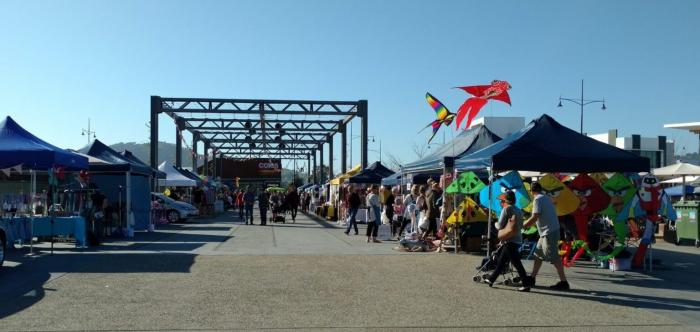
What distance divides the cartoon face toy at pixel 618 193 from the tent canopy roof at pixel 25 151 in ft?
38.3

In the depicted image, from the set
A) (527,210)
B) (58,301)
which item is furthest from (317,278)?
(527,210)

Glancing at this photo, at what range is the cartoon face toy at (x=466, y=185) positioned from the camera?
50.5ft

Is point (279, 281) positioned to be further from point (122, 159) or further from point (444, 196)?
point (122, 159)

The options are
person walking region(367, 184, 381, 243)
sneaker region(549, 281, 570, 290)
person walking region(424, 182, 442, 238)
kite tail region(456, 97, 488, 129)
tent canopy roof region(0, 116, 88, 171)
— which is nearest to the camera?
sneaker region(549, 281, 570, 290)

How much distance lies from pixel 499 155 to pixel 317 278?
408 cm

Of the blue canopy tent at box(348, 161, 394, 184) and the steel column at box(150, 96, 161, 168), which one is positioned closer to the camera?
the blue canopy tent at box(348, 161, 394, 184)

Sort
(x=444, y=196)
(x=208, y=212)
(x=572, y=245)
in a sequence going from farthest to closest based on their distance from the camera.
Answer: (x=208, y=212), (x=444, y=196), (x=572, y=245)

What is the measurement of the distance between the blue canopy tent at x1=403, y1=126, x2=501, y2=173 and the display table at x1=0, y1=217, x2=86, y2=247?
8.69 metres

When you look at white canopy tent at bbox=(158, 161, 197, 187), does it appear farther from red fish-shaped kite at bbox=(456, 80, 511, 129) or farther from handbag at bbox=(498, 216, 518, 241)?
handbag at bbox=(498, 216, 518, 241)

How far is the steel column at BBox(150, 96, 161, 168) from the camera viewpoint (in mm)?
33562

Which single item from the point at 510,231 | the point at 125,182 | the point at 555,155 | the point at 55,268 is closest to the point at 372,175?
the point at 125,182

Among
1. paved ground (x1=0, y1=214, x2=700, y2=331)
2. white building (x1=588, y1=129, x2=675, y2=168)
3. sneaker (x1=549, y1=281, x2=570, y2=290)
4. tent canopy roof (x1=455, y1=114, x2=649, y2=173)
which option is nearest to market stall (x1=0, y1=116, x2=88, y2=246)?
paved ground (x1=0, y1=214, x2=700, y2=331)

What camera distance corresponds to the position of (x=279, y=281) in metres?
11.0

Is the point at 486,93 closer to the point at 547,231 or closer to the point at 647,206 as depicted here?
the point at 647,206
